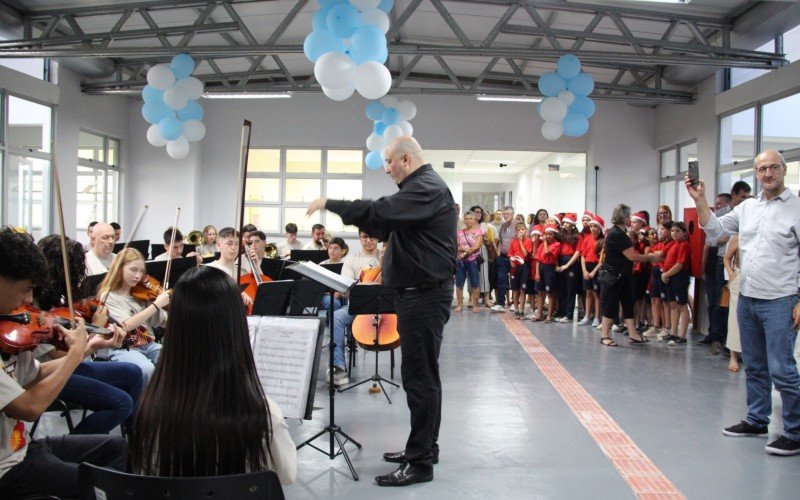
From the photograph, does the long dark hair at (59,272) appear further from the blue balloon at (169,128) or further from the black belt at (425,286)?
the blue balloon at (169,128)

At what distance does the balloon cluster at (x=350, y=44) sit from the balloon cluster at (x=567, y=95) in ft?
8.30

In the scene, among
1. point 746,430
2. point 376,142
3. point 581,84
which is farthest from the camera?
point 376,142

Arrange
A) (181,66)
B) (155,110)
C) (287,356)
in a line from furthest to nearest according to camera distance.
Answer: (155,110) < (181,66) < (287,356)

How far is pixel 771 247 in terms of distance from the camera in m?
3.71

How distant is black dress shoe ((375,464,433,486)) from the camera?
324 centimetres

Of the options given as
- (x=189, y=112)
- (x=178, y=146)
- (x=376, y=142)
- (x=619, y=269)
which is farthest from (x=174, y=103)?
(x=619, y=269)

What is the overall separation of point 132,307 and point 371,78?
12.5ft

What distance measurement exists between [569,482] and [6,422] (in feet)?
8.15

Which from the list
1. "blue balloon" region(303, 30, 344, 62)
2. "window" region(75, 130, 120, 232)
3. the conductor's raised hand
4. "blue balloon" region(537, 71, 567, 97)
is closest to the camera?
the conductor's raised hand

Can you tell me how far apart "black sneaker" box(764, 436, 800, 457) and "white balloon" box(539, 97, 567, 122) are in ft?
18.1

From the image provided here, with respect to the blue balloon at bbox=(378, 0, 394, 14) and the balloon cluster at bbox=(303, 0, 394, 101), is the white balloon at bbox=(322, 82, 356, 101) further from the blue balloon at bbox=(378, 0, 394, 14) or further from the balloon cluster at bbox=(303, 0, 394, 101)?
the blue balloon at bbox=(378, 0, 394, 14)

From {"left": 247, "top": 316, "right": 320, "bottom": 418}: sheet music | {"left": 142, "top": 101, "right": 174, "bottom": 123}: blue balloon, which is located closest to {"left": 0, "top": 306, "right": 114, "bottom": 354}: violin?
{"left": 247, "top": 316, "right": 320, "bottom": 418}: sheet music

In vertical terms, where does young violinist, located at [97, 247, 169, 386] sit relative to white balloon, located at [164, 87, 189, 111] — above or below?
below

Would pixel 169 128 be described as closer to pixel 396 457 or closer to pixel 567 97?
pixel 567 97
